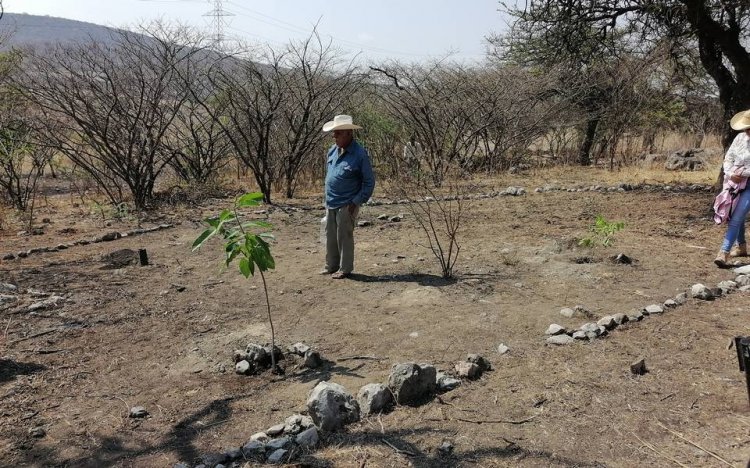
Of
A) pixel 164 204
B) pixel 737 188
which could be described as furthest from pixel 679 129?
pixel 164 204

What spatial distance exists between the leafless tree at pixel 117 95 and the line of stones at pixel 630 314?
7.62m

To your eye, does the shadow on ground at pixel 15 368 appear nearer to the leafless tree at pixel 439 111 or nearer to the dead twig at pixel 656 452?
the dead twig at pixel 656 452

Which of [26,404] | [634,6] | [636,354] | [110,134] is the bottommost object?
[26,404]

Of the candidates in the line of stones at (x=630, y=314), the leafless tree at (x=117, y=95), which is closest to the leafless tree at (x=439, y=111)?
the leafless tree at (x=117, y=95)

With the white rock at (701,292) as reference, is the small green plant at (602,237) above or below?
above

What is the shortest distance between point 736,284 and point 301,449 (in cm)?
394

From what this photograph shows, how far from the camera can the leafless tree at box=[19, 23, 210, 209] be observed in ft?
28.8

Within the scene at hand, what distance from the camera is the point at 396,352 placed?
370 centimetres

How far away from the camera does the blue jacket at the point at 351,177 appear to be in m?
5.19

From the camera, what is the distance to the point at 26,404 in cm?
319

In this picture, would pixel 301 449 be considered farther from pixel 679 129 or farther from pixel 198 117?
pixel 679 129

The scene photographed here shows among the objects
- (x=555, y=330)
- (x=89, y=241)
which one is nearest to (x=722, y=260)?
(x=555, y=330)

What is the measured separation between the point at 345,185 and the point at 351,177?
10 cm

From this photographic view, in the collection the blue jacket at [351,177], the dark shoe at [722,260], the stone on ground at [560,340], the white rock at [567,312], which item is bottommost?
the stone on ground at [560,340]
